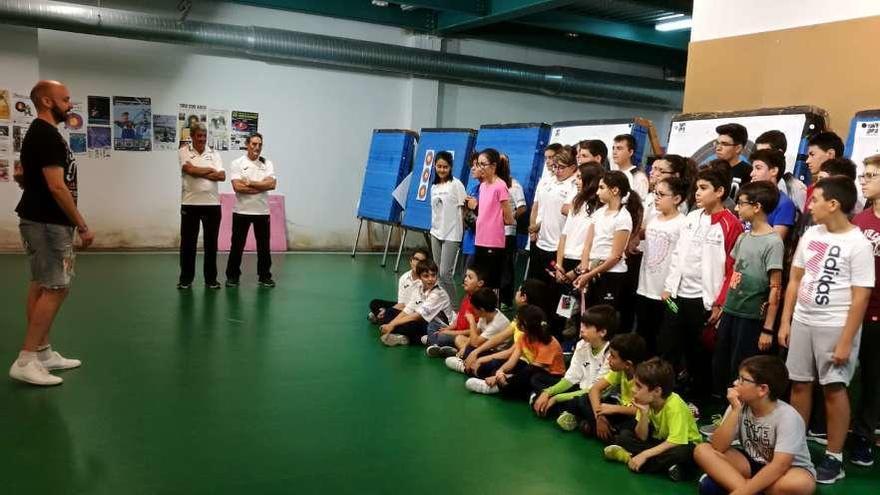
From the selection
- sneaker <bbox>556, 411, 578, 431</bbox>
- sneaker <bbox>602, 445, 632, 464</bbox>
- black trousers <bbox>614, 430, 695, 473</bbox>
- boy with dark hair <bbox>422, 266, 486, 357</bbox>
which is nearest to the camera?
black trousers <bbox>614, 430, 695, 473</bbox>

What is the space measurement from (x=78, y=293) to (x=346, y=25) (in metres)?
5.53

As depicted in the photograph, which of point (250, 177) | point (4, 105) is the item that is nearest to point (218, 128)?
point (4, 105)

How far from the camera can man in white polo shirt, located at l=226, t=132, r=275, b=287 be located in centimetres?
674

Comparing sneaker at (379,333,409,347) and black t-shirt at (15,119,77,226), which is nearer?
black t-shirt at (15,119,77,226)

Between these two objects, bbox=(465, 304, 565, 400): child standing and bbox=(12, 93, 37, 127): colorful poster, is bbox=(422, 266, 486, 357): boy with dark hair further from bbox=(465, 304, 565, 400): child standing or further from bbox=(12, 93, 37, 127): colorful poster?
bbox=(12, 93, 37, 127): colorful poster

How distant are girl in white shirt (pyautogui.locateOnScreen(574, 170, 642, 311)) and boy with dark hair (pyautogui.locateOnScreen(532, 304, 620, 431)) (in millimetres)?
623

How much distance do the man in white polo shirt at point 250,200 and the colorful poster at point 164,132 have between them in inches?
103

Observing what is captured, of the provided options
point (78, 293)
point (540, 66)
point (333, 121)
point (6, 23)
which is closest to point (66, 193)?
point (78, 293)

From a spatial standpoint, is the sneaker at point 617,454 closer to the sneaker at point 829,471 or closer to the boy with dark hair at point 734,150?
the sneaker at point 829,471

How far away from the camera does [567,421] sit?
140 inches

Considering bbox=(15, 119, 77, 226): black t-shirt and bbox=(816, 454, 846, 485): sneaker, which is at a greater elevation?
bbox=(15, 119, 77, 226): black t-shirt

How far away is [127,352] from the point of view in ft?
14.6

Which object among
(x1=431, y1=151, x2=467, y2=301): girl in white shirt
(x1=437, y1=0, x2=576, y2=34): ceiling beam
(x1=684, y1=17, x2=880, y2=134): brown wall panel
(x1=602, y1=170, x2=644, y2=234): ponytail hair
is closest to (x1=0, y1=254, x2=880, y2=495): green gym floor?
(x1=431, y1=151, x2=467, y2=301): girl in white shirt

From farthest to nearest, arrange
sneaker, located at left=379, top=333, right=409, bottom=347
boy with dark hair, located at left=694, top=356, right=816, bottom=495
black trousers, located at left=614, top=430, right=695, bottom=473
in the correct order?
sneaker, located at left=379, top=333, right=409, bottom=347, black trousers, located at left=614, top=430, right=695, bottom=473, boy with dark hair, located at left=694, top=356, right=816, bottom=495
